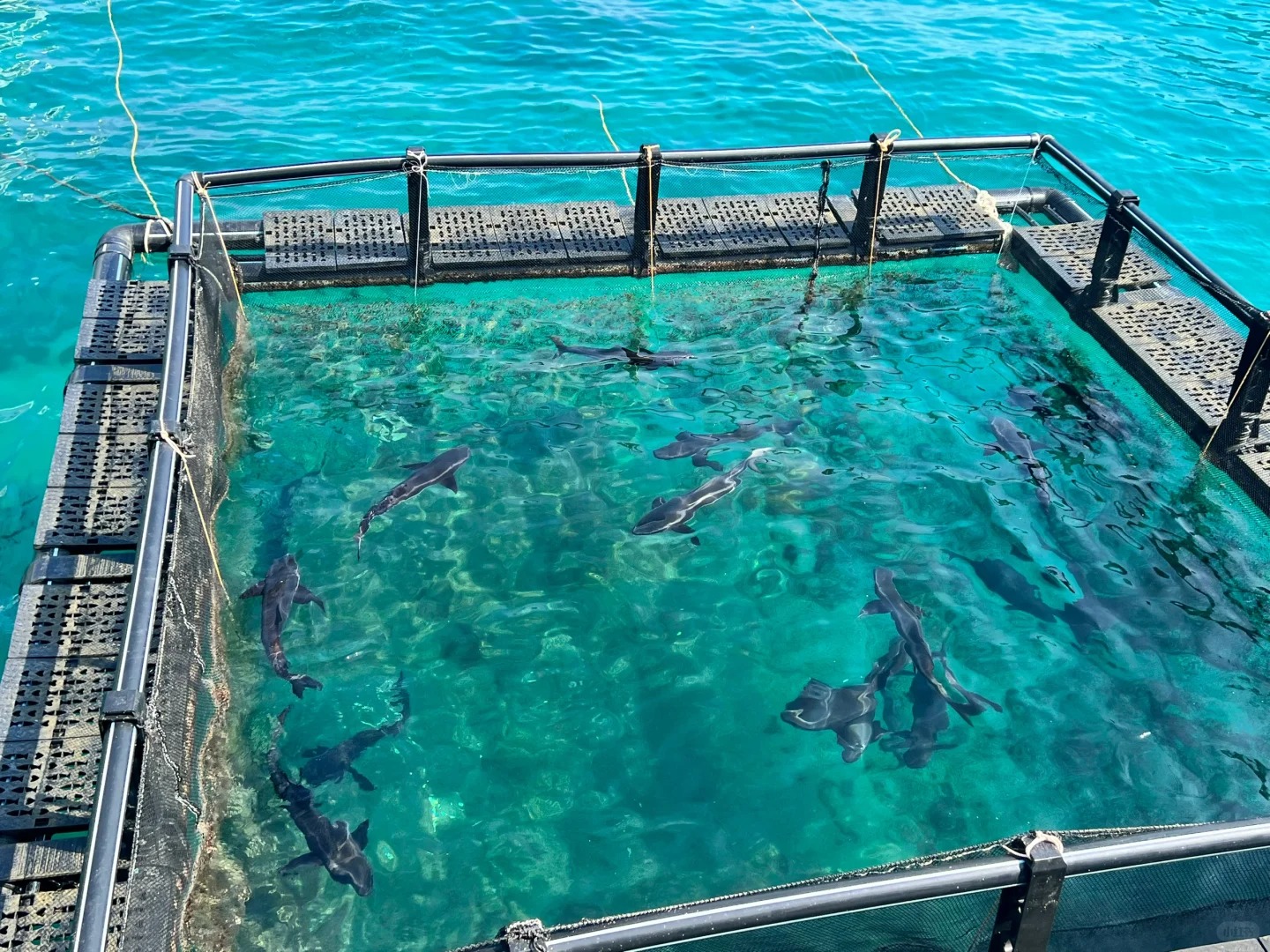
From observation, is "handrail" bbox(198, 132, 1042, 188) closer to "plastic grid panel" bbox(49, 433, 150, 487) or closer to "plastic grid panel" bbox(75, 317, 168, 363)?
"plastic grid panel" bbox(75, 317, 168, 363)

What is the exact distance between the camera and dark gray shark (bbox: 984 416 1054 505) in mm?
9500

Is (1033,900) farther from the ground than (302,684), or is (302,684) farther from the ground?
(1033,900)

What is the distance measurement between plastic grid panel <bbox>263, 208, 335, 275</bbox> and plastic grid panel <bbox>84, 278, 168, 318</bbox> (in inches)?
50.0

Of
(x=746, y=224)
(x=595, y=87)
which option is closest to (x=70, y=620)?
(x=746, y=224)

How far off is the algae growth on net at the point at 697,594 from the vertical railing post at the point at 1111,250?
0.48 metres

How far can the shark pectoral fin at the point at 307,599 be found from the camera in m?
7.88

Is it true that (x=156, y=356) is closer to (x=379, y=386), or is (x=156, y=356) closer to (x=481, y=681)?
(x=379, y=386)

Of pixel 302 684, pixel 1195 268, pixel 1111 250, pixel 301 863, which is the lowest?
pixel 301 863

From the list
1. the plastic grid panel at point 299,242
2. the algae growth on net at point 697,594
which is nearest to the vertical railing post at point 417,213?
the algae growth on net at point 697,594

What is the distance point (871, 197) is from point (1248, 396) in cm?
449

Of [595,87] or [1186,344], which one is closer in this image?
[1186,344]

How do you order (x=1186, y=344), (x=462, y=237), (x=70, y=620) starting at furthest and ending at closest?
(x=462, y=237) → (x=1186, y=344) → (x=70, y=620)

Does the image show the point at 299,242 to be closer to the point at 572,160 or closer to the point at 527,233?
the point at 527,233

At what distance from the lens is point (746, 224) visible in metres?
12.3
